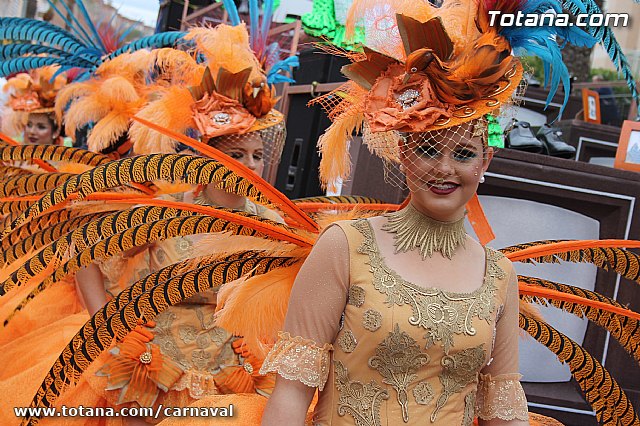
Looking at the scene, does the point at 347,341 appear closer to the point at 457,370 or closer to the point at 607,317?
the point at 457,370

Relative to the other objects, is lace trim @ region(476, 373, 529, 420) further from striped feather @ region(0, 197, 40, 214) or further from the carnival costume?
striped feather @ region(0, 197, 40, 214)

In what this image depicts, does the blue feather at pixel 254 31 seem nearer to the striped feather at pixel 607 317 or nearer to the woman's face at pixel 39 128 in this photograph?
the striped feather at pixel 607 317

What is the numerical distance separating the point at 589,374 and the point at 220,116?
1.78 meters

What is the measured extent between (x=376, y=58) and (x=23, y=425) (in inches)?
57.1

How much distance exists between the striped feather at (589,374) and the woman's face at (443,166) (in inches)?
27.3

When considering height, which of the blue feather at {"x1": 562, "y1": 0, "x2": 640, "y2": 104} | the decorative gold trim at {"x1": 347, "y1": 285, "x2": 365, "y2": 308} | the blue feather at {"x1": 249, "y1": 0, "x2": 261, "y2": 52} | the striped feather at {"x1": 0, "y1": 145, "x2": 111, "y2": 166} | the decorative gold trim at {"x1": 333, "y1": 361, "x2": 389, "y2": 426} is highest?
the blue feather at {"x1": 562, "y1": 0, "x2": 640, "y2": 104}

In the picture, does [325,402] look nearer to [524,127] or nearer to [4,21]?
[524,127]

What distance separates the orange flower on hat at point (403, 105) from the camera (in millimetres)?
1996

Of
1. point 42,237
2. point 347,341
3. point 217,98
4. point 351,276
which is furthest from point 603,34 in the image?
point 42,237

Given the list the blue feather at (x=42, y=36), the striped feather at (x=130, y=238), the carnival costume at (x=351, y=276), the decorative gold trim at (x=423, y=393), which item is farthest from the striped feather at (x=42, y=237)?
the blue feather at (x=42, y=36)

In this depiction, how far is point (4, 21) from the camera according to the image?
4.48 m

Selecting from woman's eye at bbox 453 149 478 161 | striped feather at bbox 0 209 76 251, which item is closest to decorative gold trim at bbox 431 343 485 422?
woman's eye at bbox 453 149 478 161

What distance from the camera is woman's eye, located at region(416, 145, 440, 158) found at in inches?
80.0

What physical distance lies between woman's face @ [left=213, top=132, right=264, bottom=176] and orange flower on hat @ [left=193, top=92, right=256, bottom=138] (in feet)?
0.13
